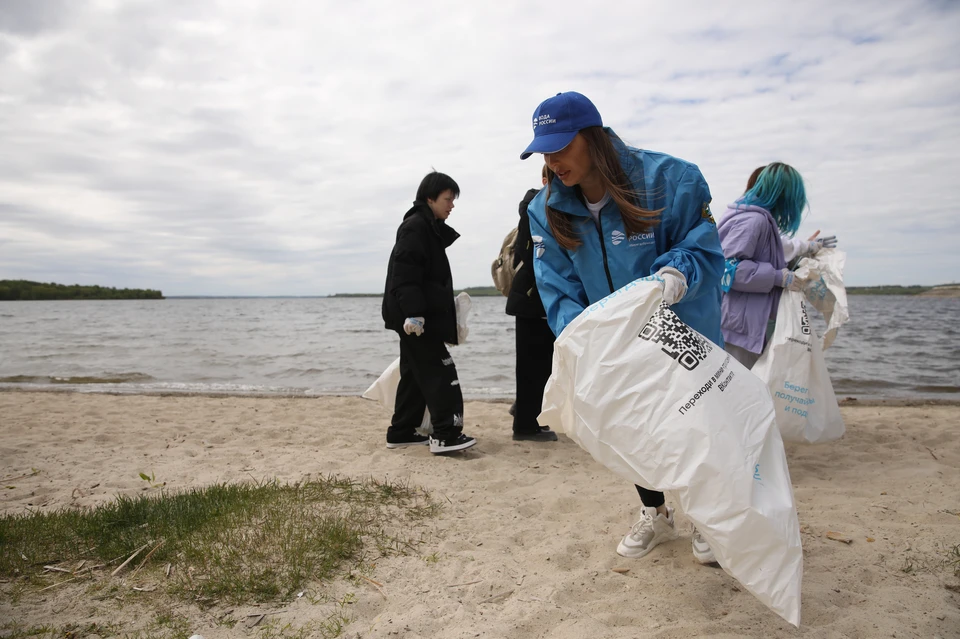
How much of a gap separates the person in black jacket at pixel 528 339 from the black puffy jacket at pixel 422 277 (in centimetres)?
54

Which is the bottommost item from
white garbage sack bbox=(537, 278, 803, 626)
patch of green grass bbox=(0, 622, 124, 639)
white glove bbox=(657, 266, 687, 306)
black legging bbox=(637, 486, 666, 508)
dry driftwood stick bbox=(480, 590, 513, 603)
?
dry driftwood stick bbox=(480, 590, 513, 603)

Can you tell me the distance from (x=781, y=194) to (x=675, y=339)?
2.56 metres

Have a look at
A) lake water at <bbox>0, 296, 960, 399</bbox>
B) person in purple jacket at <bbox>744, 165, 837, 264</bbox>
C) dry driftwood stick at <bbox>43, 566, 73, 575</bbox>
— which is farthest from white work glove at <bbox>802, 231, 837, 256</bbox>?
dry driftwood stick at <bbox>43, 566, 73, 575</bbox>

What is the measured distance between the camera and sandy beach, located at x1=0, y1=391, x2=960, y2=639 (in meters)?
2.27

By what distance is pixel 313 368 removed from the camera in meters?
11.4

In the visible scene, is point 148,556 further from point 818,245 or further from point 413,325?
point 818,245

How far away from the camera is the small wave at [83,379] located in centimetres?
993

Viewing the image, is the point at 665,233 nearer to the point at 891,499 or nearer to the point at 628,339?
the point at 628,339

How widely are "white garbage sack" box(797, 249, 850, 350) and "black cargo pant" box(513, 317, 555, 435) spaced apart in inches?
74.9

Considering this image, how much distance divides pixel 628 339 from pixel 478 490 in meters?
2.03

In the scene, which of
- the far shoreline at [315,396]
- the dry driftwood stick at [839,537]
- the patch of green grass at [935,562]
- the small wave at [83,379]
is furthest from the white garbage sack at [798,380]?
the small wave at [83,379]

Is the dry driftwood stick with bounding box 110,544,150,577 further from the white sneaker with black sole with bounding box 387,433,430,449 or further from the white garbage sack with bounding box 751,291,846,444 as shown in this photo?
the white garbage sack with bounding box 751,291,846,444

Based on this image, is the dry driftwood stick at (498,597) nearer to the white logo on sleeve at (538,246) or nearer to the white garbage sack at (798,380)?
the white logo on sleeve at (538,246)

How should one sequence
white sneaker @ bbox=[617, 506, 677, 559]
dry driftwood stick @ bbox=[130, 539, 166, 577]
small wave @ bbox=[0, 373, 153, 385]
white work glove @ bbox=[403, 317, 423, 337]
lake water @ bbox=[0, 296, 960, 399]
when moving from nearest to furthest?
1. dry driftwood stick @ bbox=[130, 539, 166, 577]
2. white sneaker @ bbox=[617, 506, 677, 559]
3. white work glove @ bbox=[403, 317, 423, 337]
4. lake water @ bbox=[0, 296, 960, 399]
5. small wave @ bbox=[0, 373, 153, 385]
